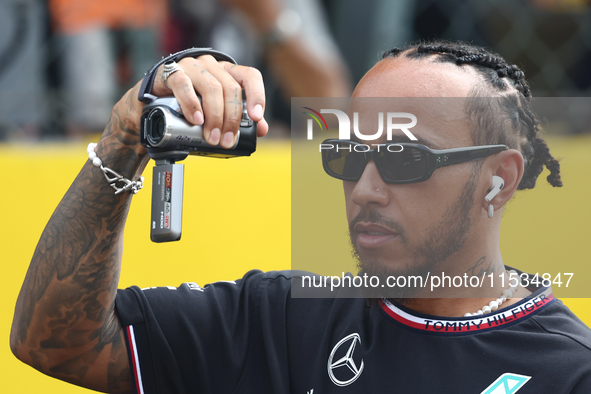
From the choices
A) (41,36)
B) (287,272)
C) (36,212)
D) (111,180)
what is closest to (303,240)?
(287,272)

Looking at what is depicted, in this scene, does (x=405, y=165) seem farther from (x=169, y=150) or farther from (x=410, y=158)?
(x=169, y=150)

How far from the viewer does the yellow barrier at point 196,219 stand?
2068 mm

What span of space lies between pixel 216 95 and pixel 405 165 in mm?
458

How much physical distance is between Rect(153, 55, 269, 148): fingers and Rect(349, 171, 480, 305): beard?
0.37m

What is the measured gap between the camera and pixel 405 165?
57.9 inches

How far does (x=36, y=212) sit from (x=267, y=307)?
3.05ft

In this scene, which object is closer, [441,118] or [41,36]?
[441,118]

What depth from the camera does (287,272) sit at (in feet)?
5.99

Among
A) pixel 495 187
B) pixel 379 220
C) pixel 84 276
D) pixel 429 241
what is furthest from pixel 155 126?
pixel 495 187

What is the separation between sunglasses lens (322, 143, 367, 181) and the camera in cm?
151

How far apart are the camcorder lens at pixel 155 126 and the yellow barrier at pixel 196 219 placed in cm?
92

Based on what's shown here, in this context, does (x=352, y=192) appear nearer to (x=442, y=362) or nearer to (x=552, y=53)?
(x=442, y=362)

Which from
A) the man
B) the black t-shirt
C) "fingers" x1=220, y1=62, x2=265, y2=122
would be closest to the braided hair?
the man

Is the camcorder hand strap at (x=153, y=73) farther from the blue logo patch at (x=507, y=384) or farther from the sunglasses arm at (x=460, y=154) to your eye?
the blue logo patch at (x=507, y=384)
